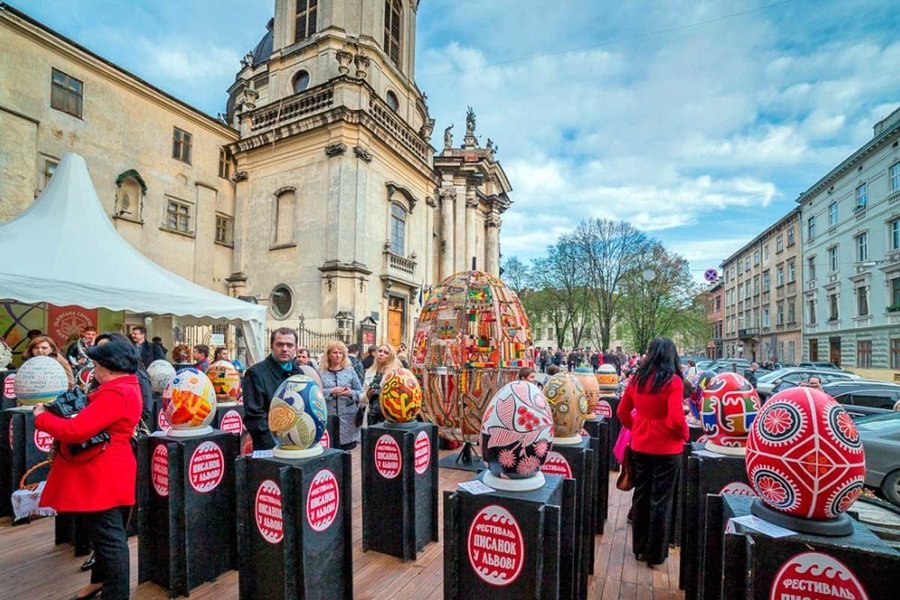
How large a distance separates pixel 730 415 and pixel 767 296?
53.3 meters

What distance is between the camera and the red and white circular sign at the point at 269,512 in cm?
326

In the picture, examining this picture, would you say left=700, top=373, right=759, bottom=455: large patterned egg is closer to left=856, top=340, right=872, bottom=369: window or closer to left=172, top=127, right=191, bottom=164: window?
left=172, top=127, right=191, bottom=164: window

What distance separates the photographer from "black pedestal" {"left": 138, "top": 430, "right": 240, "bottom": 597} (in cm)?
377

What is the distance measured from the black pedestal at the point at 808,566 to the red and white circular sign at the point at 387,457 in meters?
2.95

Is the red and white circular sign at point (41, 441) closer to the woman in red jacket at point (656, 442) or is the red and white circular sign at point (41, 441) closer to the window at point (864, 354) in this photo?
the woman in red jacket at point (656, 442)

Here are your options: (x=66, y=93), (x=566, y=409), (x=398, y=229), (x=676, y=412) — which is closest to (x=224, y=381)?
(x=566, y=409)

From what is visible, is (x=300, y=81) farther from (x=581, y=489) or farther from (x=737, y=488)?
(x=737, y=488)

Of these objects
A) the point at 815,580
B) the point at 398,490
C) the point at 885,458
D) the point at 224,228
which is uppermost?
the point at 224,228

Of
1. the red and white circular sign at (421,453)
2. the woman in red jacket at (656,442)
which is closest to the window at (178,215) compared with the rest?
the red and white circular sign at (421,453)

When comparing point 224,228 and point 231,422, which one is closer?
point 231,422

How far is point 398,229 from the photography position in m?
22.7

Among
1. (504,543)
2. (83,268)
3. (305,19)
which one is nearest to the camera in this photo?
(504,543)

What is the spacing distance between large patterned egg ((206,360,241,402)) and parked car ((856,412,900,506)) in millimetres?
9728

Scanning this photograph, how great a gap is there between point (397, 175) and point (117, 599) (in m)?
20.9
